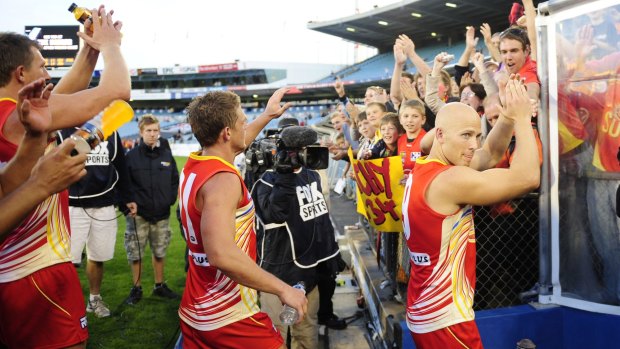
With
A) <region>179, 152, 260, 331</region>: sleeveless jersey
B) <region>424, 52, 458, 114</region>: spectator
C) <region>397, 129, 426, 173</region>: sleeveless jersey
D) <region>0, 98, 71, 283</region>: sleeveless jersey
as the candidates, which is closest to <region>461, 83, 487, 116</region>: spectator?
<region>424, 52, 458, 114</region>: spectator

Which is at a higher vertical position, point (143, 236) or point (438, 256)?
point (438, 256)

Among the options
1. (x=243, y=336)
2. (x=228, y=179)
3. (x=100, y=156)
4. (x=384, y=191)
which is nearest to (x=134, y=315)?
(x=100, y=156)

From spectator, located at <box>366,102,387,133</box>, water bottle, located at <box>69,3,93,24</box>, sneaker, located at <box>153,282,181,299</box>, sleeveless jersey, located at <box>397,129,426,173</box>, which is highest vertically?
water bottle, located at <box>69,3,93,24</box>

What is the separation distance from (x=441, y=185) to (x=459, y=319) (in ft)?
2.18

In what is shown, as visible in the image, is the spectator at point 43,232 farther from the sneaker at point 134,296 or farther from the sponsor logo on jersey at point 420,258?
the sneaker at point 134,296

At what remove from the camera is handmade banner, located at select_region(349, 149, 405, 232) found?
4.10 meters

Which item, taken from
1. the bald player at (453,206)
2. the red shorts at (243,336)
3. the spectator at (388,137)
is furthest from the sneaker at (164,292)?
the bald player at (453,206)

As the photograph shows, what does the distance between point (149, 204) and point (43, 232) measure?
3177 millimetres

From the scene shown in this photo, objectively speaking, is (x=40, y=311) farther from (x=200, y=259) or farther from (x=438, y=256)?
(x=438, y=256)

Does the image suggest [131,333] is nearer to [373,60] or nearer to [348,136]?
[348,136]

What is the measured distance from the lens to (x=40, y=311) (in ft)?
7.57

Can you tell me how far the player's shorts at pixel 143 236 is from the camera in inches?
217

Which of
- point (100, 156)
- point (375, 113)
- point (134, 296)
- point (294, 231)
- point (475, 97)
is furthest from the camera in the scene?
point (134, 296)

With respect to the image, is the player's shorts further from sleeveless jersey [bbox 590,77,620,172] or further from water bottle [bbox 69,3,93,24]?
sleeveless jersey [bbox 590,77,620,172]
